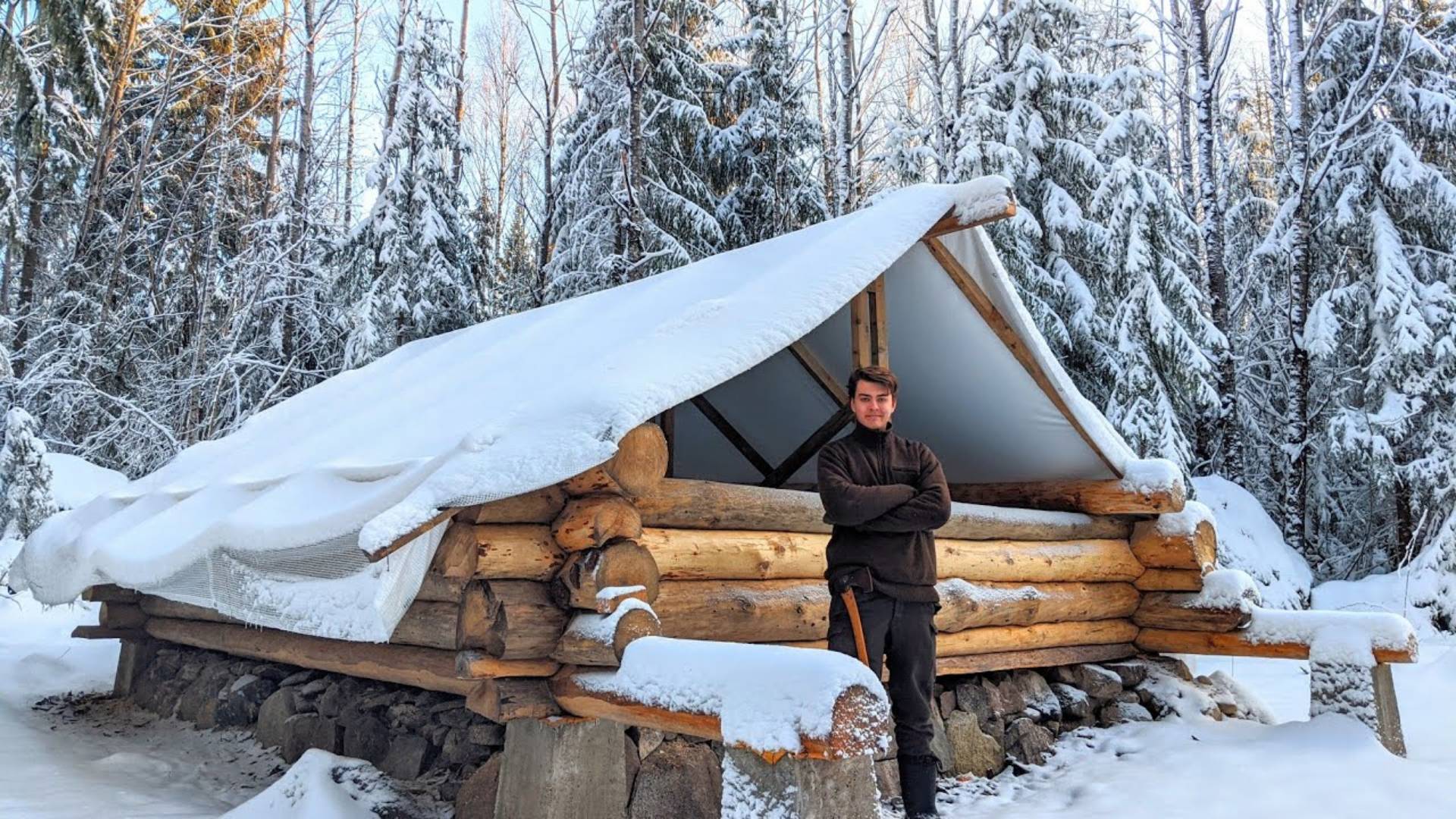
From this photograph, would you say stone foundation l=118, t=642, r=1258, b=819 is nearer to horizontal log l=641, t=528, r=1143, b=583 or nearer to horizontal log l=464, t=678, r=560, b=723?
horizontal log l=464, t=678, r=560, b=723

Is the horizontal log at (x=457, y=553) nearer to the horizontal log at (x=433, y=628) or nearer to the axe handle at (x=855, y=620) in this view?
the horizontal log at (x=433, y=628)

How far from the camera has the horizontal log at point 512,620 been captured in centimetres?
412

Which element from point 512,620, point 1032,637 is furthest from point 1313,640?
point 512,620

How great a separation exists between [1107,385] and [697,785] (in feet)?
35.9

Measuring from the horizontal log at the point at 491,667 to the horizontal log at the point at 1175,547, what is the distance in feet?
15.2

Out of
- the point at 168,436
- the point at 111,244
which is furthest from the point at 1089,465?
the point at 111,244

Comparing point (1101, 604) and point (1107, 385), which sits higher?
point (1107, 385)

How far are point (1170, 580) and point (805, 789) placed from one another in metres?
5.19

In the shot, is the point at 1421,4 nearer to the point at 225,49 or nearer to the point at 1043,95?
the point at 1043,95

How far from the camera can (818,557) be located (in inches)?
212

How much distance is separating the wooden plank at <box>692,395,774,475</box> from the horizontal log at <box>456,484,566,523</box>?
10.5ft

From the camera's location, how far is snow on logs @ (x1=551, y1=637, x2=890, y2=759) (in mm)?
2719

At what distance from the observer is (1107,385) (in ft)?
45.8

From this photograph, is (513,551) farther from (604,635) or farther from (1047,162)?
(1047,162)
